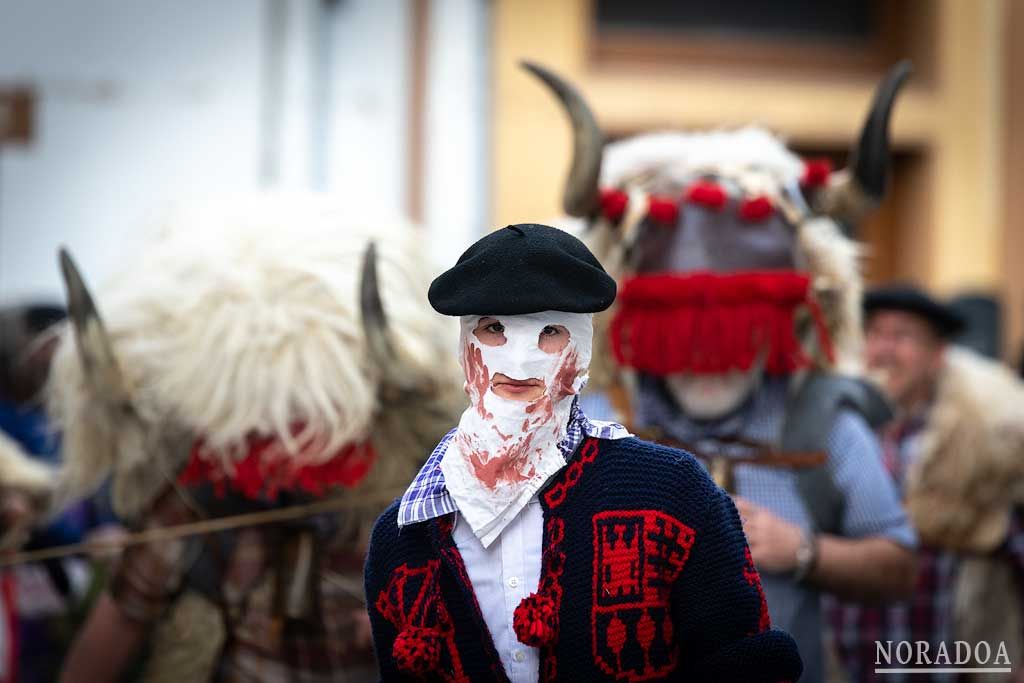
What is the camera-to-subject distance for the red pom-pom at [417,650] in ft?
4.86

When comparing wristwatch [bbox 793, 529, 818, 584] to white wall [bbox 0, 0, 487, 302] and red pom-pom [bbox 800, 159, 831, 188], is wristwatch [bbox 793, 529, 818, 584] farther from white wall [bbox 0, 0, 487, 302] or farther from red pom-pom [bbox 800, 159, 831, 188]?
white wall [bbox 0, 0, 487, 302]

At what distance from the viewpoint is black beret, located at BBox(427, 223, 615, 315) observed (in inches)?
57.3

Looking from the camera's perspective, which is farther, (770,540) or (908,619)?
(908,619)

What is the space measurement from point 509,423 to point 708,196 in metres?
1.22

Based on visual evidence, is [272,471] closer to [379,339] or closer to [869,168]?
[379,339]

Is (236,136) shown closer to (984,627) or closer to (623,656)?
(984,627)

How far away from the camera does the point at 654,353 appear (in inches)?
98.7

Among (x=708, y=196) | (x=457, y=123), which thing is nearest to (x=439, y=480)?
(x=708, y=196)

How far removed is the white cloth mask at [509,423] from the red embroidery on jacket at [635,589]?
12cm

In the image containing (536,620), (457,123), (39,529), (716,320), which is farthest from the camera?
(457,123)

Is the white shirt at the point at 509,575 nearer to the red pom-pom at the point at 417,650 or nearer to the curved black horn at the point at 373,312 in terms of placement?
the red pom-pom at the point at 417,650

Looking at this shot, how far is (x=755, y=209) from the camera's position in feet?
8.31

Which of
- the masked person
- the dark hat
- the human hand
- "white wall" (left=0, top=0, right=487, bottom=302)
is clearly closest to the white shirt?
the masked person

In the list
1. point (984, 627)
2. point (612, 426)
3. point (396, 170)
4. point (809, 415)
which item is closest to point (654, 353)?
point (809, 415)
